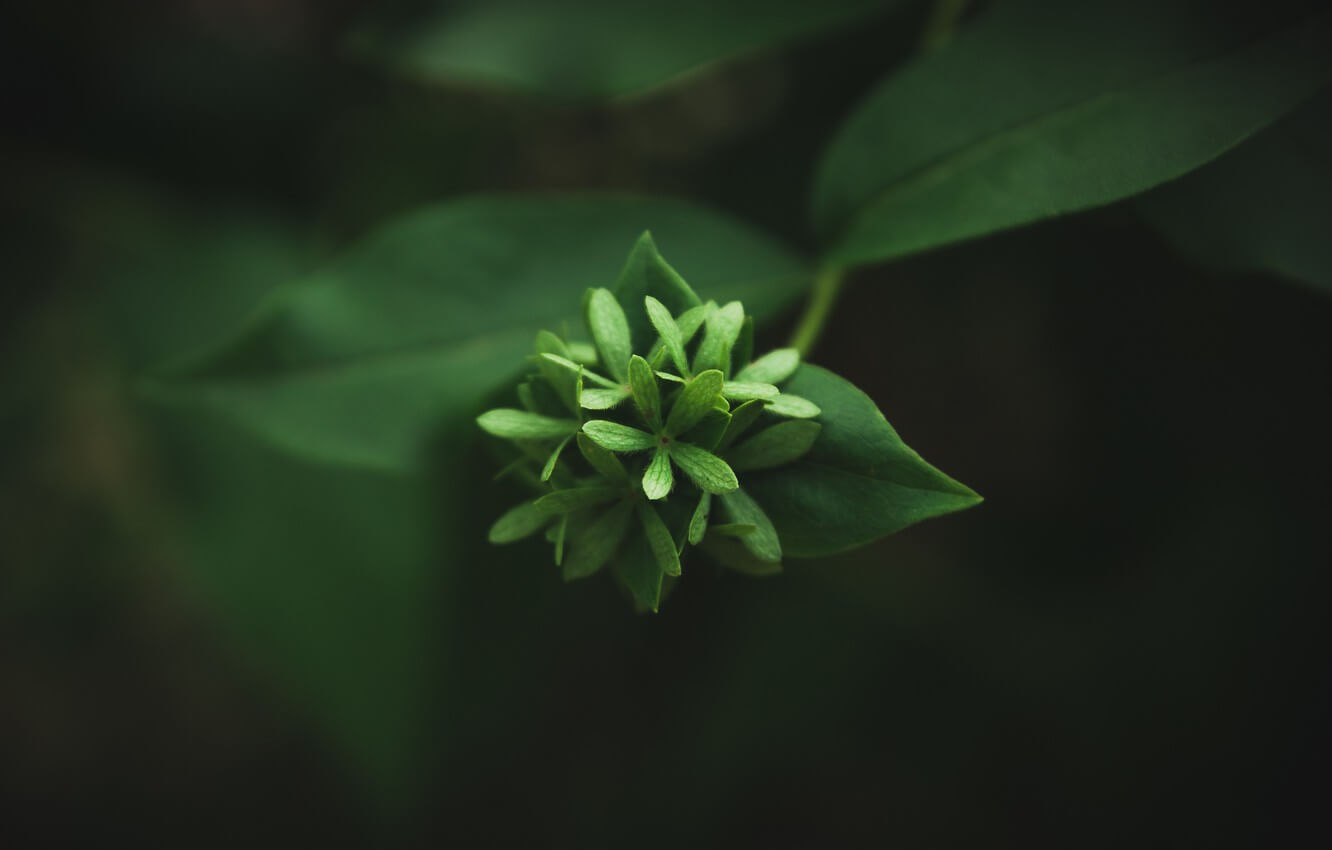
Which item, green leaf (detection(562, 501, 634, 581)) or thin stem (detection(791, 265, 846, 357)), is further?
thin stem (detection(791, 265, 846, 357))

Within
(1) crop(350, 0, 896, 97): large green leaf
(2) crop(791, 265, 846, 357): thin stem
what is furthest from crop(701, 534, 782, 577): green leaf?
(1) crop(350, 0, 896, 97): large green leaf

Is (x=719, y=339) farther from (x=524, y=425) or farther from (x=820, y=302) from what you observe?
(x=820, y=302)

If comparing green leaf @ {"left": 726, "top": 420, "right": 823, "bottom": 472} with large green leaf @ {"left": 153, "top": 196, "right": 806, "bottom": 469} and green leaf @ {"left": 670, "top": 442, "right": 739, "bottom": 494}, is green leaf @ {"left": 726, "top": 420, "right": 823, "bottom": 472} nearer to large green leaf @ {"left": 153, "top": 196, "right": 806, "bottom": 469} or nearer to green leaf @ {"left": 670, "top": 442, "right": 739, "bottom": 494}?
green leaf @ {"left": 670, "top": 442, "right": 739, "bottom": 494}

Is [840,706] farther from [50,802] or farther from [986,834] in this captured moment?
[50,802]

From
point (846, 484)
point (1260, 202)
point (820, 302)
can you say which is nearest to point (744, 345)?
point (846, 484)

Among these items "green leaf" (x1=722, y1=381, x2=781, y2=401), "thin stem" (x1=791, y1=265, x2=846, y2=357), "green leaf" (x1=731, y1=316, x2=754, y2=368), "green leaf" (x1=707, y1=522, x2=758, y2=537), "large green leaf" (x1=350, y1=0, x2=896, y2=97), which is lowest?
"green leaf" (x1=707, y1=522, x2=758, y2=537)

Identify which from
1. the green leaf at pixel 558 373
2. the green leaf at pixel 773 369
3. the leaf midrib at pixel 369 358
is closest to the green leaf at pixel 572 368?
the green leaf at pixel 558 373

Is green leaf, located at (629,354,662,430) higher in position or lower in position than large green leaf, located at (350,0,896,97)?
lower
